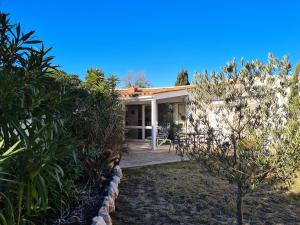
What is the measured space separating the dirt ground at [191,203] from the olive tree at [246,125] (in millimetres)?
1329

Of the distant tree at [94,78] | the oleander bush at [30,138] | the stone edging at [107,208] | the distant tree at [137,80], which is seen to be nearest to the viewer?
the oleander bush at [30,138]

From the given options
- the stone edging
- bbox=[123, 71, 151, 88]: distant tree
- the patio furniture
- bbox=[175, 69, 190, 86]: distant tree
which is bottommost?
the stone edging

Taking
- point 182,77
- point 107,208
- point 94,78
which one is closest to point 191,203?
point 107,208

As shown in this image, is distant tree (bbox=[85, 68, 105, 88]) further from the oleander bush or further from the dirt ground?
the oleander bush

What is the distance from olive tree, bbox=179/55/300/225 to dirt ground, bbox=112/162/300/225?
4.36 feet

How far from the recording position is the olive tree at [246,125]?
4.04 m

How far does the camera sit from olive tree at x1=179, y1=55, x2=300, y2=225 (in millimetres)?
4043

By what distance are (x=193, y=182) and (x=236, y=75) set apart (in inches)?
191

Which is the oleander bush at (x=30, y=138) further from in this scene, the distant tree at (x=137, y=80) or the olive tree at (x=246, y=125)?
the distant tree at (x=137, y=80)

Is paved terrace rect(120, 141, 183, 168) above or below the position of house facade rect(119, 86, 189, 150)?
below

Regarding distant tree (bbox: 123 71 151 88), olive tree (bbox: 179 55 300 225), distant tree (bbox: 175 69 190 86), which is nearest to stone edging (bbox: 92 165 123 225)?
olive tree (bbox: 179 55 300 225)

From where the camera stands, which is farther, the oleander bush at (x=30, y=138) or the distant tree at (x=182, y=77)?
the distant tree at (x=182, y=77)

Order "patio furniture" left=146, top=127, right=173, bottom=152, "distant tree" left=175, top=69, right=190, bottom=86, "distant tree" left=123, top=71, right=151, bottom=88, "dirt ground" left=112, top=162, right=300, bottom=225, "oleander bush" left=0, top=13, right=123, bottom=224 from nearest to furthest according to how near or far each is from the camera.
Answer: "oleander bush" left=0, top=13, right=123, bottom=224 → "dirt ground" left=112, top=162, right=300, bottom=225 → "patio furniture" left=146, top=127, right=173, bottom=152 → "distant tree" left=175, top=69, right=190, bottom=86 → "distant tree" left=123, top=71, right=151, bottom=88

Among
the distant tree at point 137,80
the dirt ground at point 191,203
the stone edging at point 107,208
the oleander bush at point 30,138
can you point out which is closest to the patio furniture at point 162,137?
the dirt ground at point 191,203
